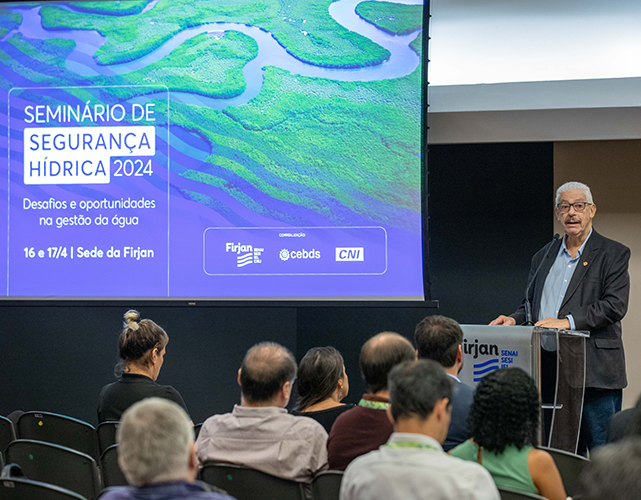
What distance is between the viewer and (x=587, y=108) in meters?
4.44

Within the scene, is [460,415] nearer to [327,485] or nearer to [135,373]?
[327,485]

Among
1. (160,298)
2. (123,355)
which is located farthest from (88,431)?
(160,298)

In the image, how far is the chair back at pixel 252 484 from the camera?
6.15ft

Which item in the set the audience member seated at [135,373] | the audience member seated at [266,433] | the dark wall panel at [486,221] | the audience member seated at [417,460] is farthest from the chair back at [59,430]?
the dark wall panel at [486,221]

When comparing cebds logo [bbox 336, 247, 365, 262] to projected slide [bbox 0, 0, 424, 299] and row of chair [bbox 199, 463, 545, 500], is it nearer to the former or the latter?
projected slide [bbox 0, 0, 424, 299]

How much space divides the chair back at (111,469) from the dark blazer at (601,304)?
2.25 m

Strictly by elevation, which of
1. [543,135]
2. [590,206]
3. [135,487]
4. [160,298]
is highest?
[543,135]

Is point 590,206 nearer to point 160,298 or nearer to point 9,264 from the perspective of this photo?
point 160,298

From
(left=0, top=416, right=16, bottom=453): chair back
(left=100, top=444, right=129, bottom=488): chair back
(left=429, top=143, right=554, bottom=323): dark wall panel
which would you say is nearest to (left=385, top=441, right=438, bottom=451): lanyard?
(left=100, top=444, right=129, bottom=488): chair back

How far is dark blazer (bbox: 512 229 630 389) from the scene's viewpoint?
3195 mm

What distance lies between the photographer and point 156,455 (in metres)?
1.27

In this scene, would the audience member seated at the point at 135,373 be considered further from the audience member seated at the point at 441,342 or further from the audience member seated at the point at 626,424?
the audience member seated at the point at 626,424

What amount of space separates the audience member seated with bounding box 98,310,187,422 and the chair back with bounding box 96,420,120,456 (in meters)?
0.27

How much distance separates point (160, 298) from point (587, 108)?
319 cm
